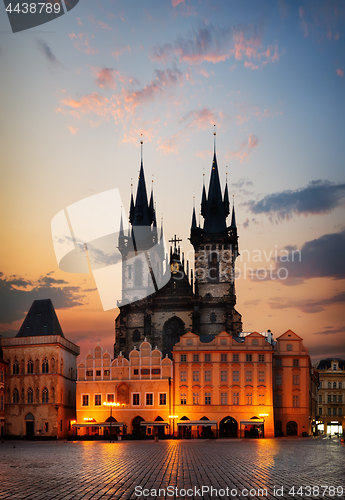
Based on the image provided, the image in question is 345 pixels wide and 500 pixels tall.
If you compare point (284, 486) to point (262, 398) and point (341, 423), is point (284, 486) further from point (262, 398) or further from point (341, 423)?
point (341, 423)

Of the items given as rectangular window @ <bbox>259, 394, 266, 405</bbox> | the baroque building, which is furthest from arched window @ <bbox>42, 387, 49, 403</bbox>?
rectangular window @ <bbox>259, 394, 266, 405</bbox>

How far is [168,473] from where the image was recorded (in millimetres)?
22766

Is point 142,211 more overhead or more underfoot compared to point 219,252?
more overhead

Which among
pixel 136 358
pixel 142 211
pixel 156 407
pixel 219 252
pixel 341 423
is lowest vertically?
pixel 341 423

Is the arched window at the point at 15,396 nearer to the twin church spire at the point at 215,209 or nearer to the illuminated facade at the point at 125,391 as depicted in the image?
the illuminated facade at the point at 125,391

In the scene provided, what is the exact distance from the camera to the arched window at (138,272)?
9719cm

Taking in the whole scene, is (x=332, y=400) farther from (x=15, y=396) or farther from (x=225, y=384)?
(x=15, y=396)

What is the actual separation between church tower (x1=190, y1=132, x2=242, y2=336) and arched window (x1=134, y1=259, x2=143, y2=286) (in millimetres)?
8676

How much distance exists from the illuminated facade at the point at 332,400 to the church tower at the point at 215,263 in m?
35.3

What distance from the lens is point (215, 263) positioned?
316ft

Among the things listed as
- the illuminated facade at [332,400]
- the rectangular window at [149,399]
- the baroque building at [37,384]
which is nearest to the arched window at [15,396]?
the baroque building at [37,384]

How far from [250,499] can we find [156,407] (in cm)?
6114

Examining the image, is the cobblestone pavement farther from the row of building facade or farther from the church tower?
the church tower

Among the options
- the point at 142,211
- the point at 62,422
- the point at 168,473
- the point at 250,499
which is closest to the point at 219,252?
the point at 142,211
